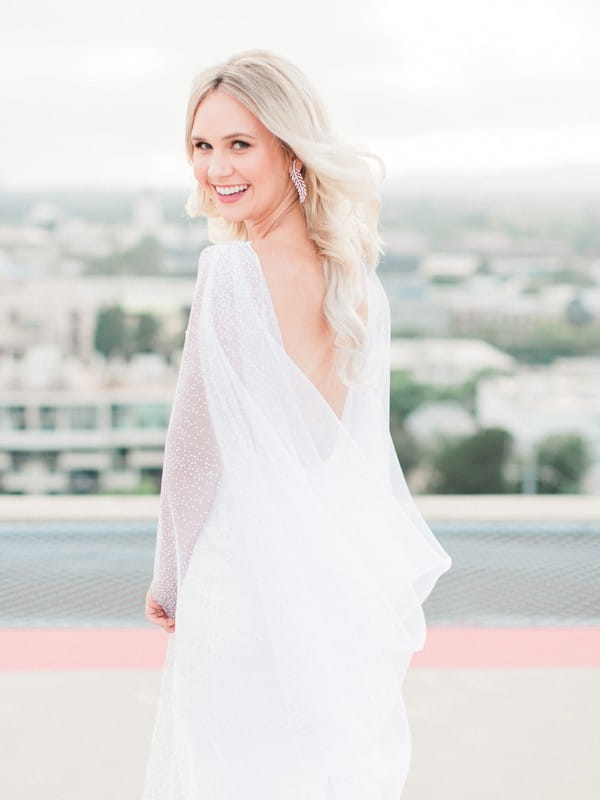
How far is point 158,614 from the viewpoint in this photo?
Result: 1.45 metres

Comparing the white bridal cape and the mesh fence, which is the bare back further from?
the mesh fence

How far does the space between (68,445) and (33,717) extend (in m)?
20.2

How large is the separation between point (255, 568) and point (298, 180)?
19.9 inches

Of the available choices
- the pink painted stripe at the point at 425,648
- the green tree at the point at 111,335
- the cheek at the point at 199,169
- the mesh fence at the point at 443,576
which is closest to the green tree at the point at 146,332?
the green tree at the point at 111,335

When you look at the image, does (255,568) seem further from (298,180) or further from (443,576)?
(443,576)

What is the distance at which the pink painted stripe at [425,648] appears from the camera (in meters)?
3.02

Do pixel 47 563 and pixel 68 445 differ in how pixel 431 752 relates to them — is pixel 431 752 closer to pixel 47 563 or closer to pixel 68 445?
pixel 47 563

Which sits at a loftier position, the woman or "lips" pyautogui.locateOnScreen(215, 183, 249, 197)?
"lips" pyautogui.locateOnScreen(215, 183, 249, 197)

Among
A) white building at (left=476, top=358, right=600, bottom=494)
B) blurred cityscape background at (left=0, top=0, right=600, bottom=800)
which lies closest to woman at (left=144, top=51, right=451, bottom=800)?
blurred cityscape background at (left=0, top=0, right=600, bottom=800)

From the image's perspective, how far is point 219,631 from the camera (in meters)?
1.33

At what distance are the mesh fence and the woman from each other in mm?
2041

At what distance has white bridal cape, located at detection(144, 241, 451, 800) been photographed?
1321 mm

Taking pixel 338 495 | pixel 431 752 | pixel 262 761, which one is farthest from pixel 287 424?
pixel 431 752

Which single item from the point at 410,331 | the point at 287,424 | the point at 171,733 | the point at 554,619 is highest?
the point at 287,424
